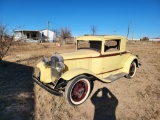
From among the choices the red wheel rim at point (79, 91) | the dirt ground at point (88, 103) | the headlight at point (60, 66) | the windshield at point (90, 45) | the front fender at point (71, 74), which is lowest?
the dirt ground at point (88, 103)

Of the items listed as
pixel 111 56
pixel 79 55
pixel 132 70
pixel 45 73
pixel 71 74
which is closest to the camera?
pixel 71 74

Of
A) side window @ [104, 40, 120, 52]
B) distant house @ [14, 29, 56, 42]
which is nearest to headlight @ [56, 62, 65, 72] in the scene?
side window @ [104, 40, 120, 52]

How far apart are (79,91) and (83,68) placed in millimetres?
677

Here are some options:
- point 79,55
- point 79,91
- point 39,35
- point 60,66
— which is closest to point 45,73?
point 60,66

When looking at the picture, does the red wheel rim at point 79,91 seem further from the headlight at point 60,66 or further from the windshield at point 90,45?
the windshield at point 90,45

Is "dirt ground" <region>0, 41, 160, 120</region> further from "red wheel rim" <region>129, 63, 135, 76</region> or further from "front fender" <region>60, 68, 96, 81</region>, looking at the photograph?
"red wheel rim" <region>129, 63, 135, 76</region>

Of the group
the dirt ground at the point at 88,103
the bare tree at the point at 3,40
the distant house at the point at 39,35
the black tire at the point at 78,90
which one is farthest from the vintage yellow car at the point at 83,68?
the distant house at the point at 39,35

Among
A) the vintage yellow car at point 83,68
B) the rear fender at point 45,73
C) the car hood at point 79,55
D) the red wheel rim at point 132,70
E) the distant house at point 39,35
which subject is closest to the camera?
the vintage yellow car at point 83,68

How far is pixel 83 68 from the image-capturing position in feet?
13.8

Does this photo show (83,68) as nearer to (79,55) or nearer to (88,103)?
(79,55)

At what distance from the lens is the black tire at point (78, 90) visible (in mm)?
3658

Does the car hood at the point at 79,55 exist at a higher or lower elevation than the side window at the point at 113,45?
lower

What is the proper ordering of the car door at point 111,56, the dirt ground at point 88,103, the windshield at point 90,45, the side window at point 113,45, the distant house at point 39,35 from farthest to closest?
1. the distant house at point 39,35
2. the side window at point 113,45
3. the windshield at point 90,45
4. the car door at point 111,56
5. the dirt ground at point 88,103

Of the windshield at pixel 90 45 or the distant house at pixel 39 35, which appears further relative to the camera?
the distant house at pixel 39 35
